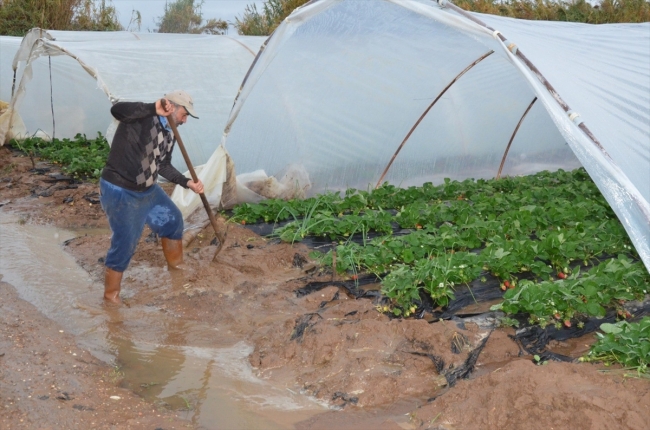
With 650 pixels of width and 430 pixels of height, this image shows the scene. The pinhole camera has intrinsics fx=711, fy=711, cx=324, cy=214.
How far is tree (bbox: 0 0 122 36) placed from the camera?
1936 centimetres

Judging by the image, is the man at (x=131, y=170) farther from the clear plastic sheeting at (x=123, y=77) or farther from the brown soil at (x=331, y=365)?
the clear plastic sheeting at (x=123, y=77)

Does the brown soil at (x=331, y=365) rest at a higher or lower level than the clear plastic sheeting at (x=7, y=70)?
lower

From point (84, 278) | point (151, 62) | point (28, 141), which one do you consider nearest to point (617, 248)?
point (84, 278)

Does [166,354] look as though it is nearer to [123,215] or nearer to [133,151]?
[123,215]

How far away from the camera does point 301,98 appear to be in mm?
8500

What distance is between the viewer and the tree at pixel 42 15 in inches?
762

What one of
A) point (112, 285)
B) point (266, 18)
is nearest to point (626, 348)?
point (112, 285)

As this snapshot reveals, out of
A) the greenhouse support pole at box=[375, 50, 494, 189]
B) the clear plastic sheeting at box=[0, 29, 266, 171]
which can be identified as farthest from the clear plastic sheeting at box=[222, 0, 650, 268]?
the clear plastic sheeting at box=[0, 29, 266, 171]

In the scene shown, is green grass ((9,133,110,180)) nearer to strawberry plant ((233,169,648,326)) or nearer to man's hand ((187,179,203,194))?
strawberry plant ((233,169,648,326))

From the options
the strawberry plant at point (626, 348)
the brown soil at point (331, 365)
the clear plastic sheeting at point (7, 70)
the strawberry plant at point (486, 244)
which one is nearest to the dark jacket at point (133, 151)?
the brown soil at point (331, 365)

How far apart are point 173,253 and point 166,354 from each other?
1.59m

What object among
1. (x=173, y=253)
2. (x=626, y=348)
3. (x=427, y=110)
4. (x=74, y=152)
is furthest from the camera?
(x=74, y=152)

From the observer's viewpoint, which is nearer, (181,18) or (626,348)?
(626,348)

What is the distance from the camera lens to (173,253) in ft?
19.7
